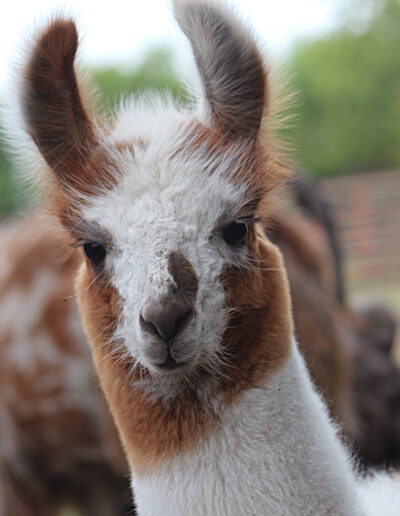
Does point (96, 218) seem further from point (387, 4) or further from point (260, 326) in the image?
point (387, 4)

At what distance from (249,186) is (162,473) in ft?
1.95

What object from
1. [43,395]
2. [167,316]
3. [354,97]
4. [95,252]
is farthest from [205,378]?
[354,97]

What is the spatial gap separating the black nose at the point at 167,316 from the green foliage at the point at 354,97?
63.4ft

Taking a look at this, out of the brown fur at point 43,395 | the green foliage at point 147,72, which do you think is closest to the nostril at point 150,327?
the brown fur at point 43,395

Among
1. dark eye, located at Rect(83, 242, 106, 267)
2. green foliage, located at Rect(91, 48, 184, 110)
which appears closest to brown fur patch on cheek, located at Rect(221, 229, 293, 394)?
dark eye, located at Rect(83, 242, 106, 267)

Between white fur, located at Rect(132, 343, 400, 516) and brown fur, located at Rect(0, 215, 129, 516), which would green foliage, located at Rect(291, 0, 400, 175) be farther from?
white fur, located at Rect(132, 343, 400, 516)

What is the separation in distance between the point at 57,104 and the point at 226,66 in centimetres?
36

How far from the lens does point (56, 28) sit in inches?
53.1

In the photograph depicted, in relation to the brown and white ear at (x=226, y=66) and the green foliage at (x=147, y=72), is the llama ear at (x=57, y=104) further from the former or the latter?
the green foliage at (x=147, y=72)

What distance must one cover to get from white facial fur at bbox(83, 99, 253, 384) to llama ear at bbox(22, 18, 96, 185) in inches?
4.2

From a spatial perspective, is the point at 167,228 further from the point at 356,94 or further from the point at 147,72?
the point at 356,94

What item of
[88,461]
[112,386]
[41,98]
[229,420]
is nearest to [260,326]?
[229,420]

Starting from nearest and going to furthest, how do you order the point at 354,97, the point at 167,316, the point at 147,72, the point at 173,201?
the point at 167,316 < the point at 173,201 < the point at 147,72 < the point at 354,97

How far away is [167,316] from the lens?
45.1 inches
